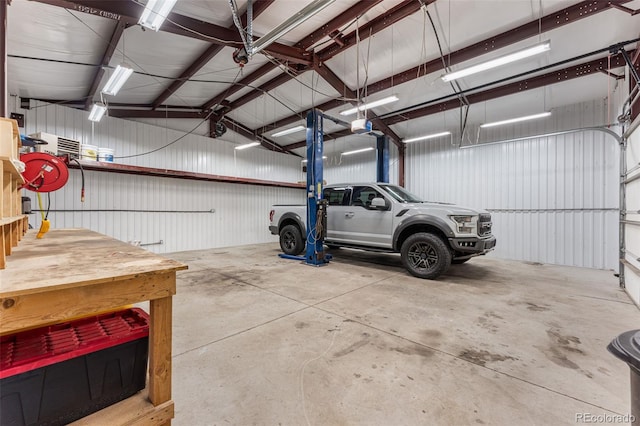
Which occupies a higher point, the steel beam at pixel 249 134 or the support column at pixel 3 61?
the steel beam at pixel 249 134

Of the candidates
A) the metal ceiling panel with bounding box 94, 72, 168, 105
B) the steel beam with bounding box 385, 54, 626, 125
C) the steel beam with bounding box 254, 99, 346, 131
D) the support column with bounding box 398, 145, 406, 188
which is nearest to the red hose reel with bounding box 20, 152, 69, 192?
the metal ceiling panel with bounding box 94, 72, 168, 105

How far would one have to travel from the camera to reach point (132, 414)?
3.51ft

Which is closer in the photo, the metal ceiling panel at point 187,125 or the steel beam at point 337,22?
the steel beam at point 337,22

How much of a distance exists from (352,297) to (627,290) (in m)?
4.25

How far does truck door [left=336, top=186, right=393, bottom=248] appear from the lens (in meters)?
4.96

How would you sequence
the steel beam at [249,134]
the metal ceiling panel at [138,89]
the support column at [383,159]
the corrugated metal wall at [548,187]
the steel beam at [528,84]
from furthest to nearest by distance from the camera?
1. the steel beam at [249,134]
2. the support column at [383,159]
3. the metal ceiling panel at [138,89]
4. the corrugated metal wall at [548,187]
5. the steel beam at [528,84]

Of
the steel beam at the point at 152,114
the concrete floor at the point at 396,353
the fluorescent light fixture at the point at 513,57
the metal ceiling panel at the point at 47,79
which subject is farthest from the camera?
the steel beam at the point at 152,114

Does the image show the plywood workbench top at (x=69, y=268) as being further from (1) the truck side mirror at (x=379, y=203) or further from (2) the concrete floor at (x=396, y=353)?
(1) the truck side mirror at (x=379, y=203)

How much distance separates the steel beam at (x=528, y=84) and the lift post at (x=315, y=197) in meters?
3.11

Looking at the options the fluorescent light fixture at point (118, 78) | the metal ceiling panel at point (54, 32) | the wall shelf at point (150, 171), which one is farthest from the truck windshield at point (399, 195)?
A: the metal ceiling panel at point (54, 32)

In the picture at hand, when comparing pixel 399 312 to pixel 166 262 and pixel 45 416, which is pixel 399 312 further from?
pixel 45 416

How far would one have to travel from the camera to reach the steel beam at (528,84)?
181 inches

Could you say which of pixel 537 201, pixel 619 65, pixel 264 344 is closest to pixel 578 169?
pixel 537 201

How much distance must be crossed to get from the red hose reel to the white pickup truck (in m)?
4.32
